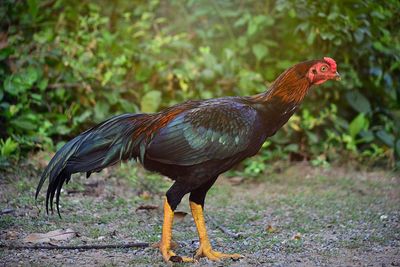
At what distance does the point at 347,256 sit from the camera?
519cm

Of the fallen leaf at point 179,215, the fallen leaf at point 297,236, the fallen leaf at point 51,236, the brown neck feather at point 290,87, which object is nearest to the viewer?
the brown neck feather at point 290,87

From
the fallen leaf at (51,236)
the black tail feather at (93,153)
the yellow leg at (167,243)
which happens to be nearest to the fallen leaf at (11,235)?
the fallen leaf at (51,236)

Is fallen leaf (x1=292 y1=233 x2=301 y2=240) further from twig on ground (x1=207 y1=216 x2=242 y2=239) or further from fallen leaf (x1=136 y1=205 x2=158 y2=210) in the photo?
fallen leaf (x1=136 y1=205 x2=158 y2=210)

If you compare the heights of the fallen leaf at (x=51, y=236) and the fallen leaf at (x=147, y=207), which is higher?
the fallen leaf at (x=51, y=236)

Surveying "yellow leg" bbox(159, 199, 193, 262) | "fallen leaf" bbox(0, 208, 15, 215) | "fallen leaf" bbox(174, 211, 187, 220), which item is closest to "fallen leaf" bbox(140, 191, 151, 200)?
"fallen leaf" bbox(174, 211, 187, 220)

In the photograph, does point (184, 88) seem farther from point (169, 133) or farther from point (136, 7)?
point (169, 133)

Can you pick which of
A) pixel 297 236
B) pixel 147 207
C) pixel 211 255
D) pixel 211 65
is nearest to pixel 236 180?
pixel 211 65

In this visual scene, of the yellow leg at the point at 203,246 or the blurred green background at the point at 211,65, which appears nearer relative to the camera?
the yellow leg at the point at 203,246

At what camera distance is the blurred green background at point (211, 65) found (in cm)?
845

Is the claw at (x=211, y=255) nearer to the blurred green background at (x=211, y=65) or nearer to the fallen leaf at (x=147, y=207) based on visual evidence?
the fallen leaf at (x=147, y=207)

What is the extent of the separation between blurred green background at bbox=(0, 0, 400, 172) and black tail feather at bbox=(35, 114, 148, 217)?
277cm

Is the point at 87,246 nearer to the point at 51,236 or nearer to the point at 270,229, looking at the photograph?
the point at 51,236

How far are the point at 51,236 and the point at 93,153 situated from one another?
0.88 metres

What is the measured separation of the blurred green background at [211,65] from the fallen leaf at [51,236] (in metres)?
2.36
